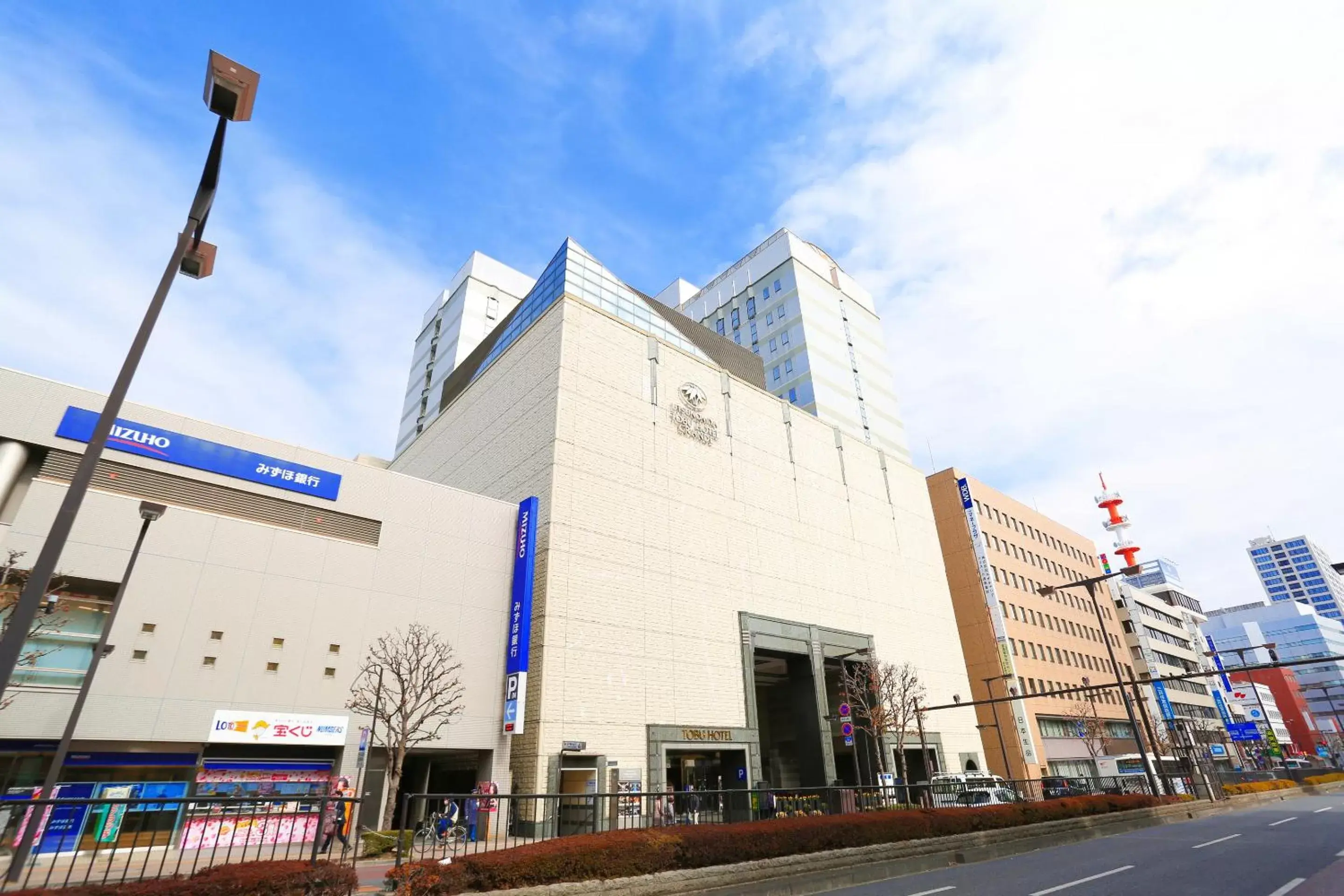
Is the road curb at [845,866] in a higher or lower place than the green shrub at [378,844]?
lower

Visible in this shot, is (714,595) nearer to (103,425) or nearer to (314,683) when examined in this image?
(314,683)

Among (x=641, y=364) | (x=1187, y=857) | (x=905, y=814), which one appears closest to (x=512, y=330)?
(x=641, y=364)

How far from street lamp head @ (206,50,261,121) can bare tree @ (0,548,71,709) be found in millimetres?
16667

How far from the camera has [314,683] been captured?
24.1m

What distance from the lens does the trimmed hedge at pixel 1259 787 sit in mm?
42825

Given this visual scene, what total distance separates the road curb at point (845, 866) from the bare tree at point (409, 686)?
12045 millimetres

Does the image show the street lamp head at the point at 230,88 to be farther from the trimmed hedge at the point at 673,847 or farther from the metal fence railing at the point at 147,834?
the trimmed hedge at the point at 673,847

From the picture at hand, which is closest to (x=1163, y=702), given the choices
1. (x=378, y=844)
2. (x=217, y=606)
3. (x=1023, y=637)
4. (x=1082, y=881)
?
(x=1023, y=637)

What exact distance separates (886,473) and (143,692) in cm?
4734

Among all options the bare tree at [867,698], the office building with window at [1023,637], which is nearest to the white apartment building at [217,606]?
the bare tree at [867,698]

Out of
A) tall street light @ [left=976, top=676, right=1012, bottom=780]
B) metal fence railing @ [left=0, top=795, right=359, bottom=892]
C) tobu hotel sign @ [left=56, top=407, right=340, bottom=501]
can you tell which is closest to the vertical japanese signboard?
tall street light @ [left=976, top=676, right=1012, bottom=780]

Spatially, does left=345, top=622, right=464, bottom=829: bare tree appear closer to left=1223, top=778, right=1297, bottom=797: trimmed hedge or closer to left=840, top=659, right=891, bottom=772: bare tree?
left=840, top=659, right=891, bottom=772: bare tree

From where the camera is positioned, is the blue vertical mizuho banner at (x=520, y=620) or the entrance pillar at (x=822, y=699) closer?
the blue vertical mizuho banner at (x=520, y=620)

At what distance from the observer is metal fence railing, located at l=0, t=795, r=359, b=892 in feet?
31.4
